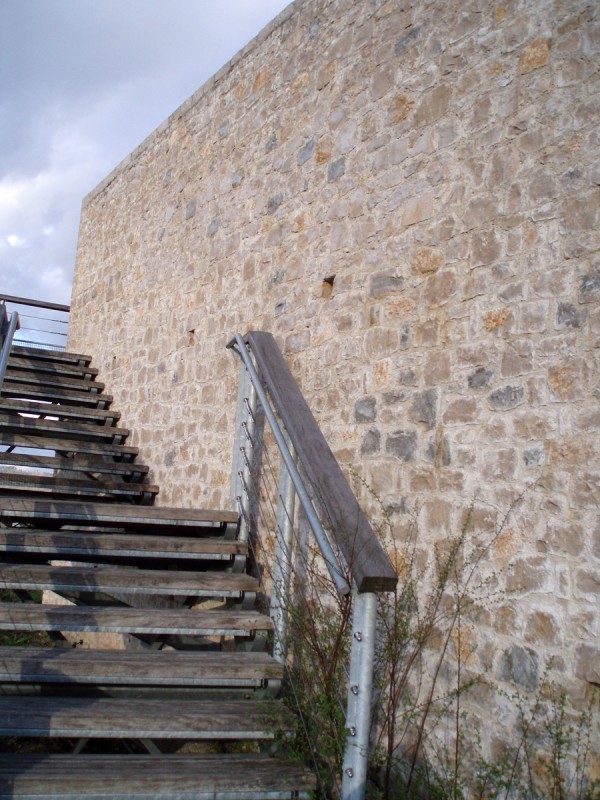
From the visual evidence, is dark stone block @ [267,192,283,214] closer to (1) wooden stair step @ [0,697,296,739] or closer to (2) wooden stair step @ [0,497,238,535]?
(2) wooden stair step @ [0,497,238,535]

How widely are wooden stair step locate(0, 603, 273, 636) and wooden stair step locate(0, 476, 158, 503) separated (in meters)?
1.61

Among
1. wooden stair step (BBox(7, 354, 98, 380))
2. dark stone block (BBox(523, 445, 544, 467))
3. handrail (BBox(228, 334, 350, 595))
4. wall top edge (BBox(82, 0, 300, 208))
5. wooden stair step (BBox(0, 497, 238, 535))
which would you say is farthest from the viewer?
wooden stair step (BBox(7, 354, 98, 380))

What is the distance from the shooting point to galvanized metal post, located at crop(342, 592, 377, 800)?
2258mm

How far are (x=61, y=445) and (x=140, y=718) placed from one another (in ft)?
10.3

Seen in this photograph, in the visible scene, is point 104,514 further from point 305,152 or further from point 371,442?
point 305,152

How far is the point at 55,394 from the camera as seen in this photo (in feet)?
20.4

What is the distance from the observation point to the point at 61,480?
479 cm

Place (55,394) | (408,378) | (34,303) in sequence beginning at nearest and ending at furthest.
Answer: (408,378) < (55,394) < (34,303)

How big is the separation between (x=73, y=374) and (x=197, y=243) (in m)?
2.09

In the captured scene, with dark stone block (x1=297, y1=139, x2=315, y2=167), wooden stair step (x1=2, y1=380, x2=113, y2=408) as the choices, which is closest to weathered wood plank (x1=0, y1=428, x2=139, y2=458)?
wooden stair step (x1=2, y1=380, x2=113, y2=408)

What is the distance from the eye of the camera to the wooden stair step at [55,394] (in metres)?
5.97

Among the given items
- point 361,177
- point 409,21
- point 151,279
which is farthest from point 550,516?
point 151,279

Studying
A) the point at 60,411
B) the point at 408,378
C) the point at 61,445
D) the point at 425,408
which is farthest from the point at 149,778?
the point at 60,411

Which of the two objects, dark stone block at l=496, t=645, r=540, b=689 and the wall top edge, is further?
the wall top edge
